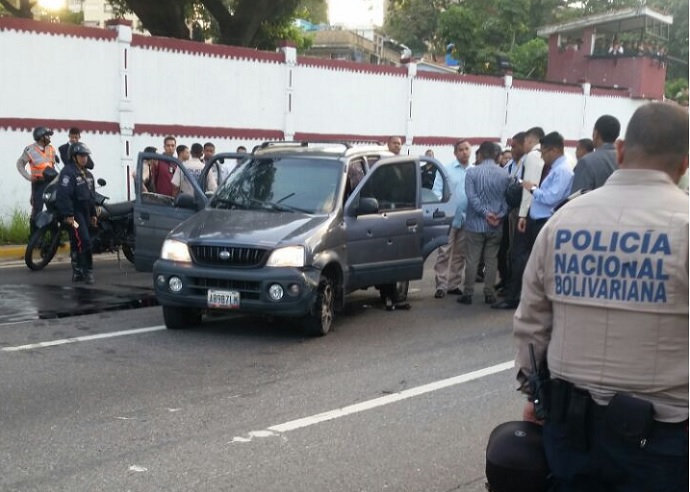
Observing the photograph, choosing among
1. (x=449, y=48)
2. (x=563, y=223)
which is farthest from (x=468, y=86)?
(x=563, y=223)

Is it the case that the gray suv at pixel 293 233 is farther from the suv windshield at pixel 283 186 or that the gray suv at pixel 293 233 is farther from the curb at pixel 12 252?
the curb at pixel 12 252

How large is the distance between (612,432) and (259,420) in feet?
12.3

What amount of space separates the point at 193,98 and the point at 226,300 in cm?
1140

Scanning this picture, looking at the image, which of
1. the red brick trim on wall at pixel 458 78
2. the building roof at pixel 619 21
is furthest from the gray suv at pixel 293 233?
the building roof at pixel 619 21

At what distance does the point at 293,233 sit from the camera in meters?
9.06

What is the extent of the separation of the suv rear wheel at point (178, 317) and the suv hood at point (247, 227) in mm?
692

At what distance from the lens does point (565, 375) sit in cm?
321

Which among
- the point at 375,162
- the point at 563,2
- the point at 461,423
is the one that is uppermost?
the point at 563,2

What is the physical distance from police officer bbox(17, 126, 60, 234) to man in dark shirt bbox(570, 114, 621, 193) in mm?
8469

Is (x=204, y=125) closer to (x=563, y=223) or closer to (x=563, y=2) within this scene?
(x=563, y=223)

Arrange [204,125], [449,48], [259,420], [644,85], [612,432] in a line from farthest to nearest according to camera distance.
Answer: [449,48] → [644,85] → [204,125] → [259,420] → [612,432]

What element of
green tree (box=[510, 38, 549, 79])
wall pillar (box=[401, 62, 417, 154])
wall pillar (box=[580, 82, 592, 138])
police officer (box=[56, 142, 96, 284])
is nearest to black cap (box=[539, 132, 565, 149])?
police officer (box=[56, 142, 96, 284])

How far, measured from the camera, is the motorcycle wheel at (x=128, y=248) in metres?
13.8

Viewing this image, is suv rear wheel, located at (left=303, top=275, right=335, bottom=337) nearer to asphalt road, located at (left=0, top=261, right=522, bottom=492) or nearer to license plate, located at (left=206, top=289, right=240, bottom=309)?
asphalt road, located at (left=0, top=261, right=522, bottom=492)
